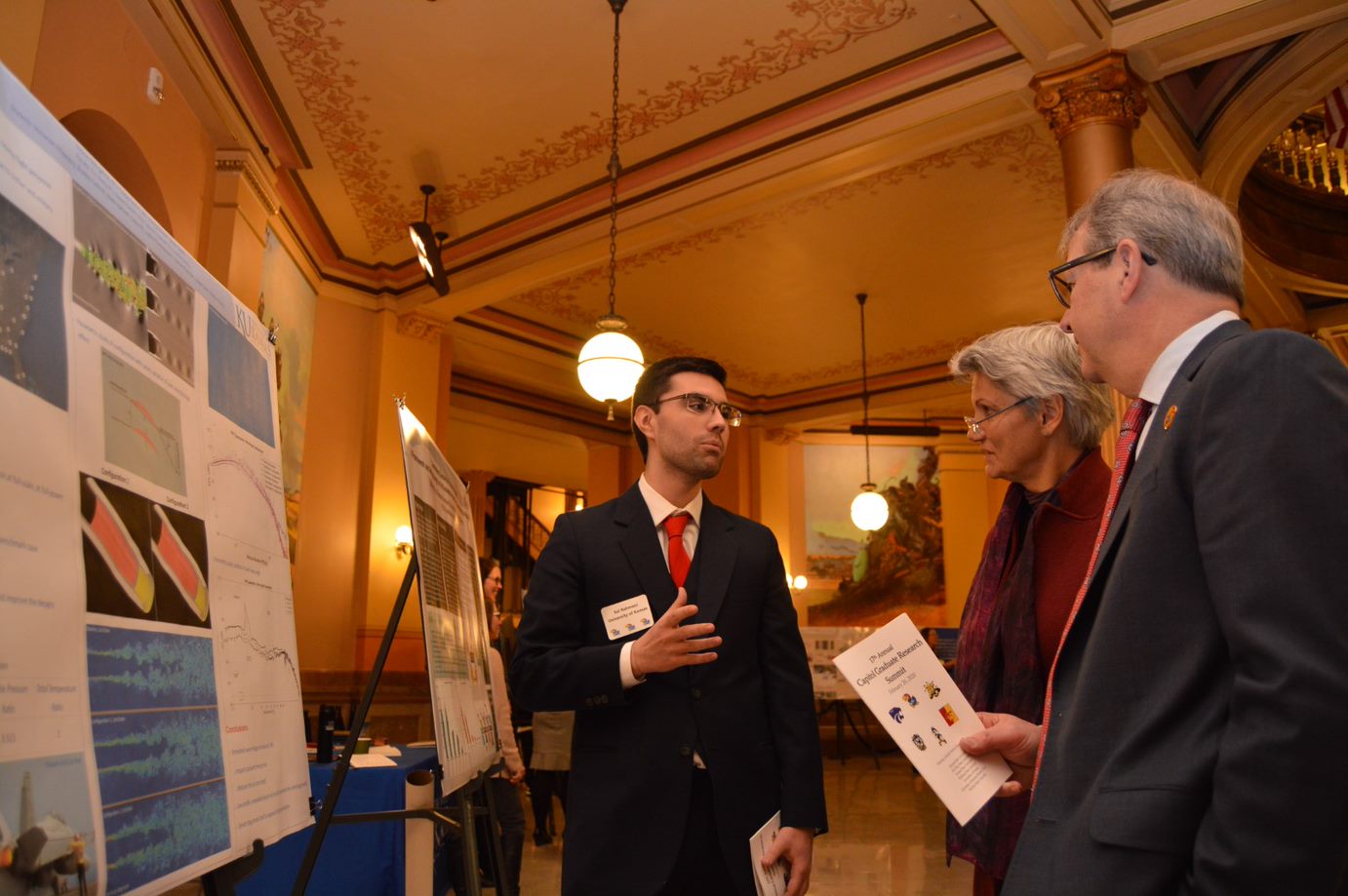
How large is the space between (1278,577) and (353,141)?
745cm

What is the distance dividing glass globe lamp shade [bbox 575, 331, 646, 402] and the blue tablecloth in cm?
341

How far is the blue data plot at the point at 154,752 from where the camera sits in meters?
1.13

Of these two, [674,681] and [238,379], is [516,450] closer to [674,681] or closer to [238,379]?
[674,681]

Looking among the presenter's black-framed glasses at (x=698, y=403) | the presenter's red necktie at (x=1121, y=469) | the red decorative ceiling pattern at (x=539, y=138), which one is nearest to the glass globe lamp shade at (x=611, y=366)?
the red decorative ceiling pattern at (x=539, y=138)

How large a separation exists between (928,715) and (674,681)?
671mm

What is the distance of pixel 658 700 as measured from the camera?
2170mm

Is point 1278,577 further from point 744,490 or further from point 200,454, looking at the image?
point 744,490

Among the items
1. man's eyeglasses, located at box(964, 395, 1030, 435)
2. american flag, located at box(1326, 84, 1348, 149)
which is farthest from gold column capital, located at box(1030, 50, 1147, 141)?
man's eyeglasses, located at box(964, 395, 1030, 435)

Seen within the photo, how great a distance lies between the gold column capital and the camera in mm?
5621

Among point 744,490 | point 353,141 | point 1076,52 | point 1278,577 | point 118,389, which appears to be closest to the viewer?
point 1278,577

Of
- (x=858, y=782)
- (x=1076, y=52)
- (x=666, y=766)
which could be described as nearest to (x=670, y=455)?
(x=666, y=766)

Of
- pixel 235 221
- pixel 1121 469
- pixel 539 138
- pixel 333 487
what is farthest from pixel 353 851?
pixel 333 487

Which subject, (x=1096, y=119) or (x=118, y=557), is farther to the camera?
(x=1096, y=119)

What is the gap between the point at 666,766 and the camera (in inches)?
82.0
